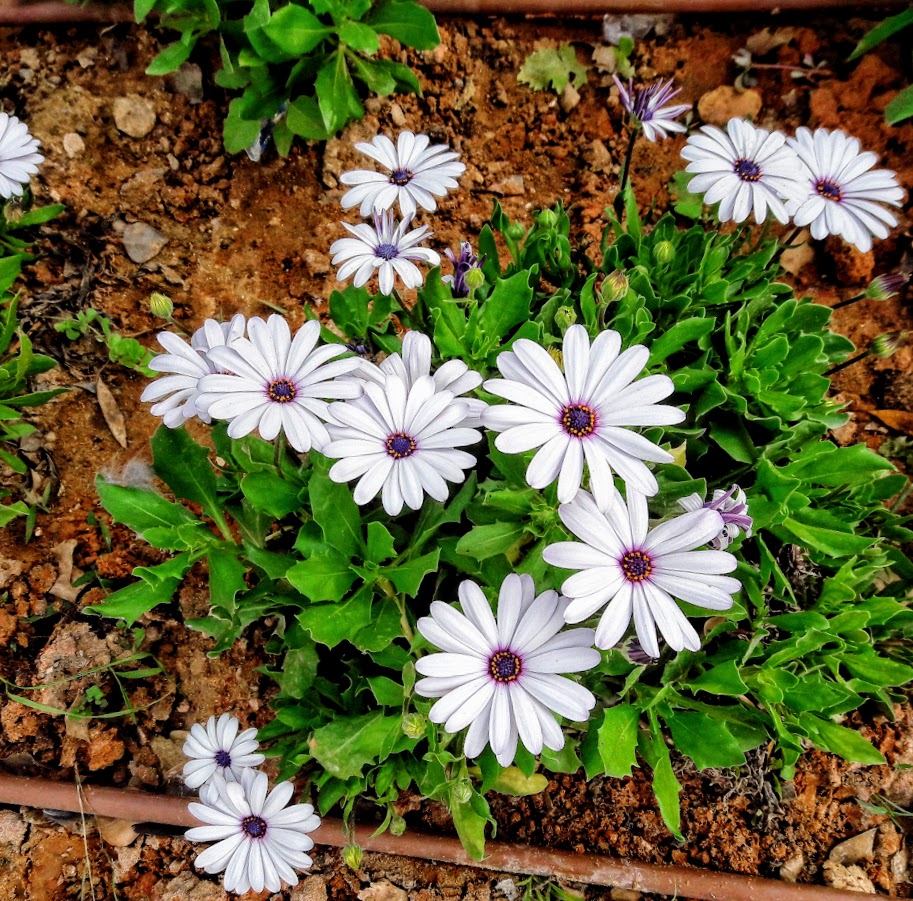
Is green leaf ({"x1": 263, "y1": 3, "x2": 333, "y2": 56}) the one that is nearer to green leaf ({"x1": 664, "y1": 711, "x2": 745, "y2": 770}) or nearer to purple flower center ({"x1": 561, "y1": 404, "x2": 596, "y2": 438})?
purple flower center ({"x1": 561, "y1": 404, "x2": 596, "y2": 438})

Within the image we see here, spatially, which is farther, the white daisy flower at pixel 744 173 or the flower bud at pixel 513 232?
the flower bud at pixel 513 232

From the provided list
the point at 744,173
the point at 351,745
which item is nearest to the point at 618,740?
the point at 351,745

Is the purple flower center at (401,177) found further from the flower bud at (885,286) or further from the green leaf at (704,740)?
the green leaf at (704,740)

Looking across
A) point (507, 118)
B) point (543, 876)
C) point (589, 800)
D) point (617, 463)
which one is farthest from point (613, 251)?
point (543, 876)

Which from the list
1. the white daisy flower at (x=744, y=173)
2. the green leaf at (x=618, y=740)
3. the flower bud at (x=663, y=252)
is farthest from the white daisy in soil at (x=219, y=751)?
the white daisy flower at (x=744, y=173)

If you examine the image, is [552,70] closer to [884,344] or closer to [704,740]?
[884,344]
